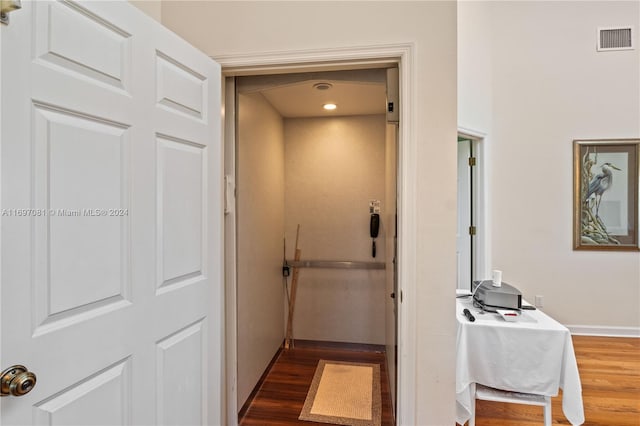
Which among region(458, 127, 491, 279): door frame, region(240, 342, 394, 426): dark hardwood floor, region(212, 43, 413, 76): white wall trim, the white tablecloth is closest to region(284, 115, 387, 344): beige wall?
region(240, 342, 394, 426): dark hardwood floor

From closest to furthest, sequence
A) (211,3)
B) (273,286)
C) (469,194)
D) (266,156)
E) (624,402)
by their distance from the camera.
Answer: (211,3), (624,402), (266,156), (273,286), (469,194)

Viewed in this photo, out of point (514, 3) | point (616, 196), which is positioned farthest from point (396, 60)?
point (616, 196)

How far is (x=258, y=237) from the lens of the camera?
2.46 meters

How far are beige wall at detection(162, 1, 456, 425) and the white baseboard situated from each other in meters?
3.16

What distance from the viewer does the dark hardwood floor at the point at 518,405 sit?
6.88 ft

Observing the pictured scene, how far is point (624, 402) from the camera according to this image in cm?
230

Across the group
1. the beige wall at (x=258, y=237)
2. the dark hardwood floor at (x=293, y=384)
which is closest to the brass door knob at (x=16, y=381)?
the beige wall at (x=258, y=237)

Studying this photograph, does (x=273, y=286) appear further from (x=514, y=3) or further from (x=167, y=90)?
(x=514, y=3)

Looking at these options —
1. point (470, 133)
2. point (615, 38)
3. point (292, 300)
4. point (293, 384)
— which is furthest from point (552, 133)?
point (293, 384)

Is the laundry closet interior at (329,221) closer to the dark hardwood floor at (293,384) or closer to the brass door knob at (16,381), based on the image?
the dark hardwood floor at (293,384)

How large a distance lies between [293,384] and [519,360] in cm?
158

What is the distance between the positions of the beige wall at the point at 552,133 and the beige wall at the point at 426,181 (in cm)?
251

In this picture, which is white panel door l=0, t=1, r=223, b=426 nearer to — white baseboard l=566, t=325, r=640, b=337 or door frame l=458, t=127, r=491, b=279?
door frame l=458, t=127, r=491, b=279

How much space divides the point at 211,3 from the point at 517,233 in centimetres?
367
